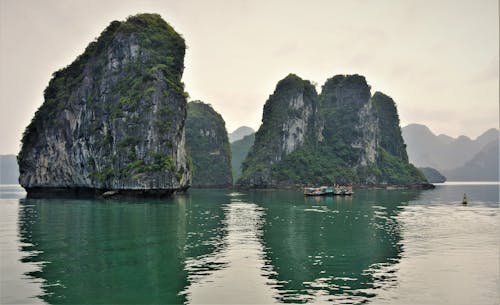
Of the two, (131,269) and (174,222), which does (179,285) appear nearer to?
(131,269)

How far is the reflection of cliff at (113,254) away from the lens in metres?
17.1

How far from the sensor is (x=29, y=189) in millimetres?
103812

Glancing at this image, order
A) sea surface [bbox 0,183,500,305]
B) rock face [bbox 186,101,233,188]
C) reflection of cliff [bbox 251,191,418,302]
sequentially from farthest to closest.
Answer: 1. rock face [bbox 186,101,233,188]
2. reflection of cliff [bbox 251,191,418,302]
3. sea surface [bbox 0,183,500,305]

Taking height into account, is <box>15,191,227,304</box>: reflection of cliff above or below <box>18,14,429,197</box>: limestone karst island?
below

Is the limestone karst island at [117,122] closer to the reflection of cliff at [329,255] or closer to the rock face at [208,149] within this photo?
the reflection of cliff at [329,255]

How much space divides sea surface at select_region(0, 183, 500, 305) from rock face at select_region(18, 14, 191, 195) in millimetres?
43222

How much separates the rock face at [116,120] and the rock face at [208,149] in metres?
77.5

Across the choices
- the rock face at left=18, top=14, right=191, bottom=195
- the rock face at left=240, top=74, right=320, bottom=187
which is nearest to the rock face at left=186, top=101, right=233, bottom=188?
the rock face at left=240, top=74, right=320, bottom=187

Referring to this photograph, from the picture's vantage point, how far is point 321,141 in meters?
169

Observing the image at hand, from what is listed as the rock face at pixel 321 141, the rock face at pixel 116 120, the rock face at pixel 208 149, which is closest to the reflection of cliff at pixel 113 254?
the rock face at pixel 116 120

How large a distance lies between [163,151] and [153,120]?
19.5 feet

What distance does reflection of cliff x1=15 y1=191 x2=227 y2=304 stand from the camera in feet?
56.2

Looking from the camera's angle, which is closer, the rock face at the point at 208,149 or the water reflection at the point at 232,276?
the water reflection at the point at 232,276

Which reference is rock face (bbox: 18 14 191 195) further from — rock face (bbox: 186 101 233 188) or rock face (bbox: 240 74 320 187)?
rock face (bbox: 186 101 233 188)
